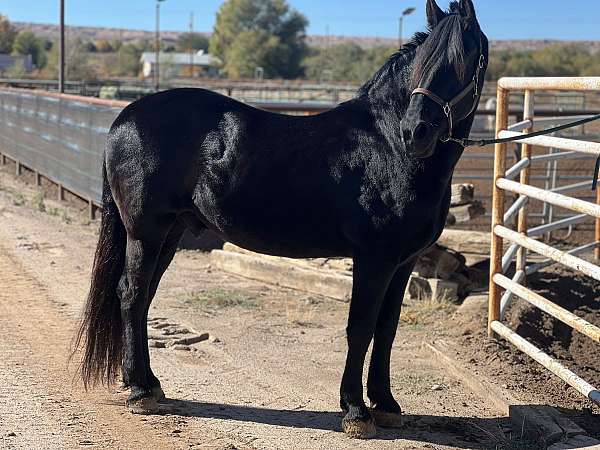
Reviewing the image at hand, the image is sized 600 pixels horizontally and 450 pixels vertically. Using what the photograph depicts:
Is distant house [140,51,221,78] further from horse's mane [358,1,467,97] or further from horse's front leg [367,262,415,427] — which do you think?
horse's mane [358,1,467,97]

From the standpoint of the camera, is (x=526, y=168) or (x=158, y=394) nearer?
(x=158, y=394)

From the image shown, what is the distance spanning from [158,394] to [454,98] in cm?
241

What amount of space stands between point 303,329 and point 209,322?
2.54 ft

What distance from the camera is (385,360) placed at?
509cm

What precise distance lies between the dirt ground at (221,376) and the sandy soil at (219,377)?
0.03ft

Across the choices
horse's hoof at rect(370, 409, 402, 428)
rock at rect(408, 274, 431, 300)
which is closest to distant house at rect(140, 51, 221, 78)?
rock at rect(408, 274, 431, 300)

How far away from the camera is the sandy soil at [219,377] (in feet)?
15.7

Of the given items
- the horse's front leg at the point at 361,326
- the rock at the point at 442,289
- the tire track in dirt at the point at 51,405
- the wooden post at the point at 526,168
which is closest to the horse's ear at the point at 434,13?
the horse's front leg at the point at 361,326

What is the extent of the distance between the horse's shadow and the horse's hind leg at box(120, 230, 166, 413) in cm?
19

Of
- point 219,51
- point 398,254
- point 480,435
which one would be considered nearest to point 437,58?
point 398,254

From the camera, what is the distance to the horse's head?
4.37 metres

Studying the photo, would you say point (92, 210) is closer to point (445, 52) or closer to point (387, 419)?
point (387, 419)

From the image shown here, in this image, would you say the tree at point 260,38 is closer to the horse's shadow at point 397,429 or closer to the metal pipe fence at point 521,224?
the metal pipe fence at point 521,224

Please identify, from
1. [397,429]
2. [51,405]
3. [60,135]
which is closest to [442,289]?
[397,429]
